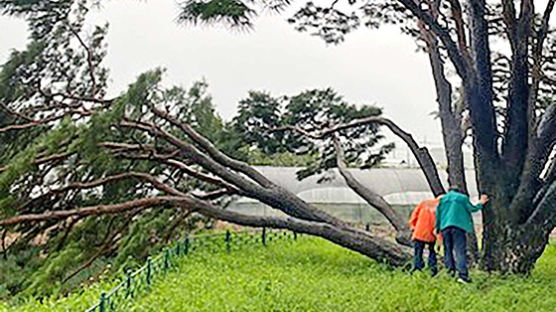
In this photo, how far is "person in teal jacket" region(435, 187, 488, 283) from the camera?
6074 millimetres

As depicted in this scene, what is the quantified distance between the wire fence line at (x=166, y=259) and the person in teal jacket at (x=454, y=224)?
Answer: 274 centimetres

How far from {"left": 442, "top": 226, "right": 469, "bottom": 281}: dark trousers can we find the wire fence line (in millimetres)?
2749

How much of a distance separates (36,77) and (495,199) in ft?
18.9

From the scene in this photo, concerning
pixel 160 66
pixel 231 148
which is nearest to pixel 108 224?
pixel 160 66

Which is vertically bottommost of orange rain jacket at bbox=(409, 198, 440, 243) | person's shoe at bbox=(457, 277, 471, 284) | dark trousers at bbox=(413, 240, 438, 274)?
person's shoe at bbox=(457, 277, 471, 284)

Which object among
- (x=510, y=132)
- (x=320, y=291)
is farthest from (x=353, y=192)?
(x=320, y=291)

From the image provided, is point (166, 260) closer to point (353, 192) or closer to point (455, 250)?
point (455, 250)

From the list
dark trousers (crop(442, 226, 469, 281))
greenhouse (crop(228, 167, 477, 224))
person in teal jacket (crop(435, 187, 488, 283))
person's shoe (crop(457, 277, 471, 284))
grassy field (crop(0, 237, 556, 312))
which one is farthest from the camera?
greenhouse (crop(228, 167, 477, 224))

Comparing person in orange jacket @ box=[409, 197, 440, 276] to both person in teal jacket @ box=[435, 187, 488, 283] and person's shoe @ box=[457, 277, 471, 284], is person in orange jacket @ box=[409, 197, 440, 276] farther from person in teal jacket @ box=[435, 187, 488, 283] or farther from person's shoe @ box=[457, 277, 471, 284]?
person's shoe @ box=[457, 277, 471, 284]

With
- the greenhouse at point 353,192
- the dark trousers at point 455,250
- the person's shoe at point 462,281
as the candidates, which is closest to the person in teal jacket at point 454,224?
the dark trousers at point 455,250

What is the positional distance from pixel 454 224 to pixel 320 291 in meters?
1.55

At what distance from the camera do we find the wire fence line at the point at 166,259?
4.43 meters

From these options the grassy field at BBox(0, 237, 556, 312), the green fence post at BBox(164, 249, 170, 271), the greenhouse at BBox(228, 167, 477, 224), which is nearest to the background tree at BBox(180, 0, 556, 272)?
the grassy field at BBox(0, 237, 556, 312)

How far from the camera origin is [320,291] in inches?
213
